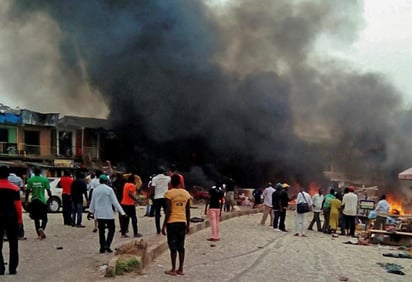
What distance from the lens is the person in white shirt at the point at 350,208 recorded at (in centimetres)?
1583

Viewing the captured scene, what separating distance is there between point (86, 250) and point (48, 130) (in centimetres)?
2888

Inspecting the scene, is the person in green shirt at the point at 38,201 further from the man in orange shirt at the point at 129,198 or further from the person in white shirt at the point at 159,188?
the person in white shirt at the point at 159,188

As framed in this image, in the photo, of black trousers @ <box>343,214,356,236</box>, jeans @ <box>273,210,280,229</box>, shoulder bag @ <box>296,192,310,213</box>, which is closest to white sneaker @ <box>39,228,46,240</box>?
shoulder bag @ <box>296,192,310,213</box>

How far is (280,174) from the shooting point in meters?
37.3

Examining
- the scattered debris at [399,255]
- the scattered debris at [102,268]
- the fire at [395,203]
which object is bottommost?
the fire at [395,203]

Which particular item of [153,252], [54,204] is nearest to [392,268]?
[153,252]

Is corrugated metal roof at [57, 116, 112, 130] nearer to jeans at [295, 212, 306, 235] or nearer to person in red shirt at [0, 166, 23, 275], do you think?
jeans at [295, 212, 306, 235]

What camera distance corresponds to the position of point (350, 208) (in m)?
15.8

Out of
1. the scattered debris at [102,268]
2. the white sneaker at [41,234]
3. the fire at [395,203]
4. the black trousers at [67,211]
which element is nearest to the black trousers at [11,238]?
the scattered debris at [102,268]

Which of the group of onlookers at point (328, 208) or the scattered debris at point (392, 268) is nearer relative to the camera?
the scattered debris at point (392, 268)

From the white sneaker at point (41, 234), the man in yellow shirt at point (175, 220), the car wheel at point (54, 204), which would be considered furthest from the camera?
the car wheel at point (54, 204)

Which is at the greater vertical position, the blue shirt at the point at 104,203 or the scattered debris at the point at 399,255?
the blue shirt at the point at 104,203

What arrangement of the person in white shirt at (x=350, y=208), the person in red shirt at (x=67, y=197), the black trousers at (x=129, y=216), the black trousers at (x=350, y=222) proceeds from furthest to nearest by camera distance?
1. the black trousers at (x=350, y=222)
2. the person in white shirt at (x=350, y=208)
3. the person in red shirt at (x=67, y=197)
4. the black trousers at (x=129, y=216)

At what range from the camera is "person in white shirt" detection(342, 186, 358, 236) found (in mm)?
15828
